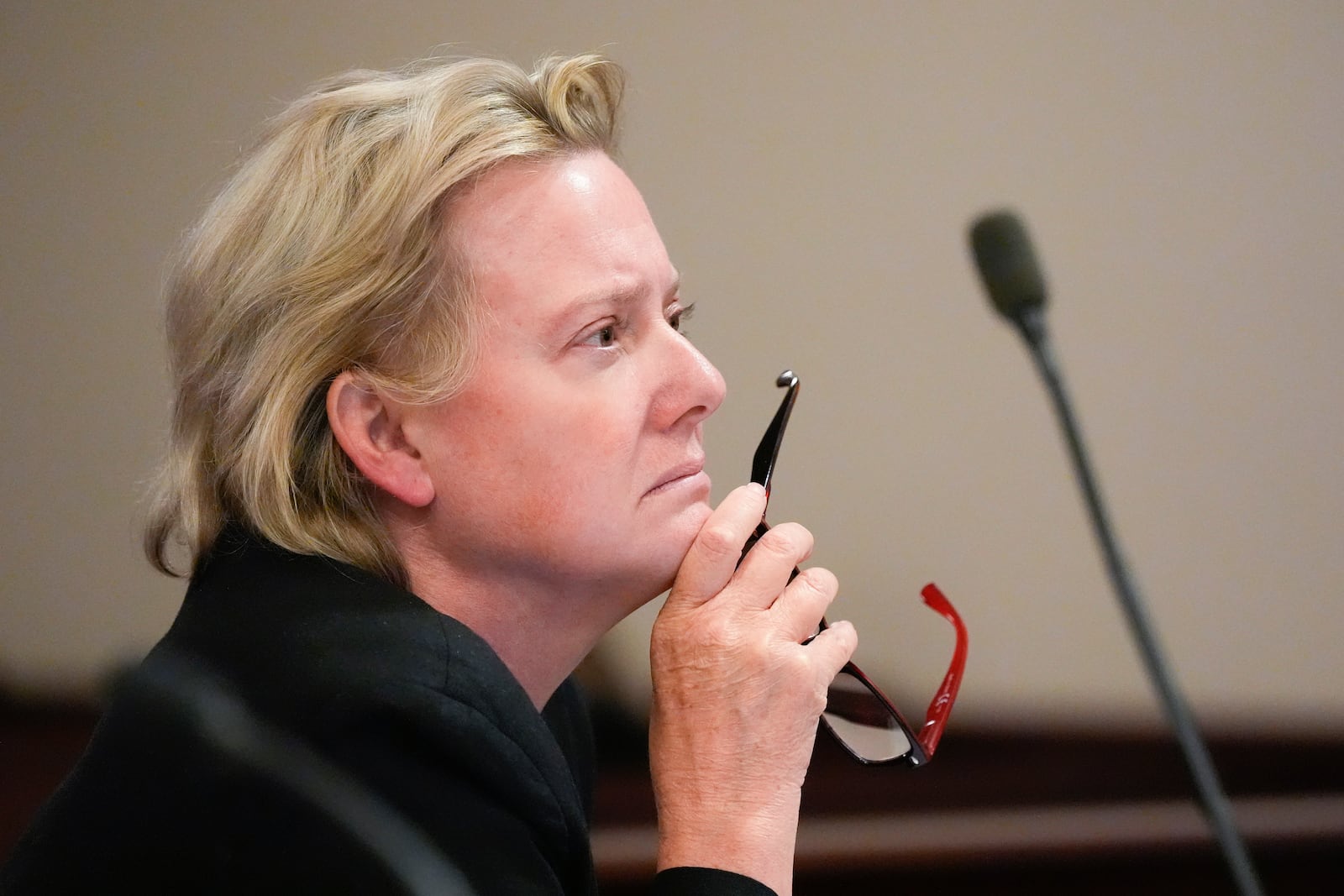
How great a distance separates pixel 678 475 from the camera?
92 cm

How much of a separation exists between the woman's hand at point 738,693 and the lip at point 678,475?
0.04m

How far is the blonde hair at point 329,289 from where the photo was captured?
0.87 metres

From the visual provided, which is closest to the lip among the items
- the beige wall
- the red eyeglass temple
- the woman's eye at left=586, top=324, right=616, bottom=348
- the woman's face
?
the woman's face

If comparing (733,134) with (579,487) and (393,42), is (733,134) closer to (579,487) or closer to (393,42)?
(393,42)

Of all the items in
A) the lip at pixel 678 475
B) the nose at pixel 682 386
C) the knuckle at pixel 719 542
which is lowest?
the knuckle at pixel 719 542

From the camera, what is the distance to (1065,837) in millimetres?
1733

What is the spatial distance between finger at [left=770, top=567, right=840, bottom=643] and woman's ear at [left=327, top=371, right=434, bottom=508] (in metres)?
0.28

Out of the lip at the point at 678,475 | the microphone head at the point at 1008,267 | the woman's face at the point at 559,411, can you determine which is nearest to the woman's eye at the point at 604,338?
the woman's face at the point at 559,411

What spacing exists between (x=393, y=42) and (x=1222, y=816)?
1.25 meters

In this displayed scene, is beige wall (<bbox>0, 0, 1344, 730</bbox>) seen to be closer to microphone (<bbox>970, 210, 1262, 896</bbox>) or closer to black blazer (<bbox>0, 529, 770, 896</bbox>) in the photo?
microphone (<bbox>970, 210, 1262, 896</bbox>)

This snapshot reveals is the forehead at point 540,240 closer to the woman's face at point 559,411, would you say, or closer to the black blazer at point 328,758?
the woman's face at point 559,411

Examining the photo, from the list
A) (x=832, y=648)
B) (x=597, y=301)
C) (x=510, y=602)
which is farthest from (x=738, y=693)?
(x=597, y=301)

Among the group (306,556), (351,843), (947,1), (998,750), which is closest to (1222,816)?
(351,843)

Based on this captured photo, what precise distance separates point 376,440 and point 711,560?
0.88 ft
